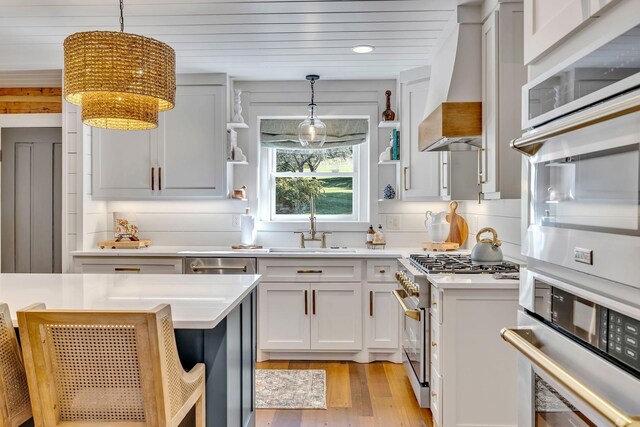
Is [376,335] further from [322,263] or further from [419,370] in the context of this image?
[419,370]

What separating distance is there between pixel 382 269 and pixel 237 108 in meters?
1.85

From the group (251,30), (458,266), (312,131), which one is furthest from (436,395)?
(251,30)

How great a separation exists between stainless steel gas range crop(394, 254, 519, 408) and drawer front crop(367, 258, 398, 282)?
67 cm

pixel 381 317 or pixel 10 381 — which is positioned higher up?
pixel 10 381

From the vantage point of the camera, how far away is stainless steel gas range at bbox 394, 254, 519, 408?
2561mm

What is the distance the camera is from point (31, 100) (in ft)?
14.0

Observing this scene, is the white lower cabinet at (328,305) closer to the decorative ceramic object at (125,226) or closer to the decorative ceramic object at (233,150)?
the decorative ceramic object at (233,150)

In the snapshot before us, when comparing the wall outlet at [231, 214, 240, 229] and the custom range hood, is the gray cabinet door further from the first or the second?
the custom range hood

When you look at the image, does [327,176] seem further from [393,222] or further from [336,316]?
[336,316]

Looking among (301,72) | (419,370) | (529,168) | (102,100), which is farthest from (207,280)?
(301,72)

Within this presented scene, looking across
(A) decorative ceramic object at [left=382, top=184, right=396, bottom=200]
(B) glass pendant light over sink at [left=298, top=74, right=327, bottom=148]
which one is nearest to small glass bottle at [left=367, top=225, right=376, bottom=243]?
(A) decorative ceramic object at [left=382, top=184, right=396, bottom=200]

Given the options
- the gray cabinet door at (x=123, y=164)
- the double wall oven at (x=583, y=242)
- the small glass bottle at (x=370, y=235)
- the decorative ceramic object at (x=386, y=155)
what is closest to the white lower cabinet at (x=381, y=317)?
the small glass bottle at (x=370, y=235)

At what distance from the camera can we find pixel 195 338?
5.83ft

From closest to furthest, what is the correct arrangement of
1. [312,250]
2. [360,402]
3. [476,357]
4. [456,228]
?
1. [476,357]
2. [360,402]
3. [456,228]
4. [312,250]
